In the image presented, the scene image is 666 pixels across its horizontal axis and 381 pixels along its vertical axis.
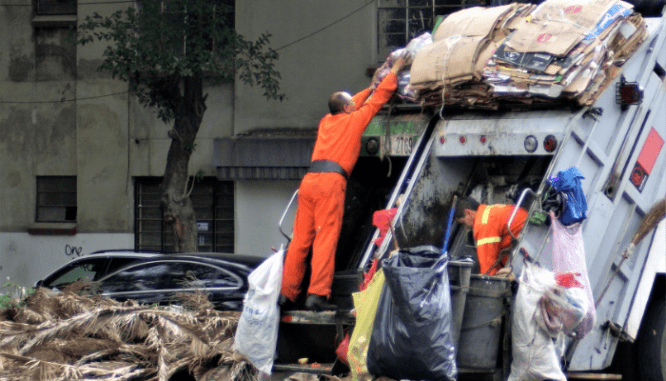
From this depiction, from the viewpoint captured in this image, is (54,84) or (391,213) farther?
(54,84)

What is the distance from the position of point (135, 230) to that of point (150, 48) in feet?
16.4

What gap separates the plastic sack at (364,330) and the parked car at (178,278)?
370cm

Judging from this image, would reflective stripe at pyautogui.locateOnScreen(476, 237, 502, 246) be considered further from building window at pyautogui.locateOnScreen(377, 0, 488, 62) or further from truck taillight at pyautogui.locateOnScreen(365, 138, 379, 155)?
building window at pyautogui.locateOnScreen(377, 0, 488, 62)

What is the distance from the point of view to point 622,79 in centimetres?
557

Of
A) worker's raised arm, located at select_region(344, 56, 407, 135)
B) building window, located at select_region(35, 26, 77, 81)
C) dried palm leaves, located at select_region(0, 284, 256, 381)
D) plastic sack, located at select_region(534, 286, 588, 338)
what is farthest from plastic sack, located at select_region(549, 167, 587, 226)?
building window, located at select_region(35, 26, 77, 81)

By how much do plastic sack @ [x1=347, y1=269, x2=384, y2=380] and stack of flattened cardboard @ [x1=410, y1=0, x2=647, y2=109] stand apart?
4.81 feet

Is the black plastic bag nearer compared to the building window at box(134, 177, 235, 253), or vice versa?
the black plastic bag

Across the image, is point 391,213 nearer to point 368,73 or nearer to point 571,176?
point 571,176

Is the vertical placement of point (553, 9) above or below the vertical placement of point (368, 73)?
above

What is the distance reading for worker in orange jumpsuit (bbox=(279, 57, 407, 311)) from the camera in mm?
5707

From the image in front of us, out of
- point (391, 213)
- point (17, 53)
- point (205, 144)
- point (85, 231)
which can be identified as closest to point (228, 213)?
point (205, 144)

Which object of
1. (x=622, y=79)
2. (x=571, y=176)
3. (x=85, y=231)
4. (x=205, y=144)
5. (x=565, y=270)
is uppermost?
(x=622, y=79)

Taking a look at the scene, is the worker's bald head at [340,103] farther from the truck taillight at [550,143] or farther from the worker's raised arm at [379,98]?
the truck taillight at [550,143]

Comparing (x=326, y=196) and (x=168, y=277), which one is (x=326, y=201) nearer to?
(x=326, y=196)
